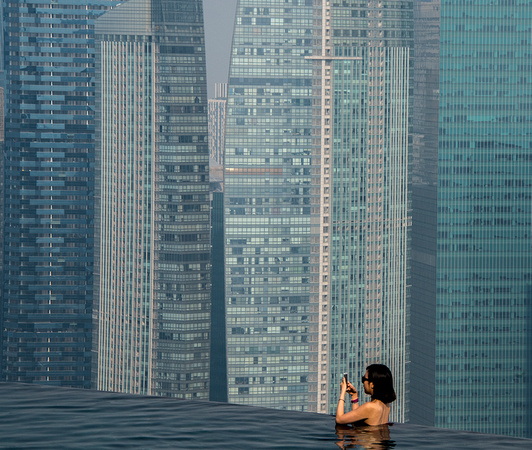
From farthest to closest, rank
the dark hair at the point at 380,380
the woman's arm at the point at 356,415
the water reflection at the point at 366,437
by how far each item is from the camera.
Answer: the water reflection at the point at 366,437 < the woman's arm at the point at 356,415 < the dark hair at the point at 380,380

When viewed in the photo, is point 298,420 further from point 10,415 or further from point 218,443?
point 10,415

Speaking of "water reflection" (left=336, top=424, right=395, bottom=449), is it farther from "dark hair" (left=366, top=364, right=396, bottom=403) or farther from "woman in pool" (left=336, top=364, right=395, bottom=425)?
"dark hair" (left=366, top=364, right=396, bottom=403)

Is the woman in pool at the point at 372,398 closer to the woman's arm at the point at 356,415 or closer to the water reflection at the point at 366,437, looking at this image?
the woman's arm at the point at 356,415

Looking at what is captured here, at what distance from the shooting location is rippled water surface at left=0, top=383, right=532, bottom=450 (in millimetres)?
45562

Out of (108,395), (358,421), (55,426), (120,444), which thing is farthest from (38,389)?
(358,421)

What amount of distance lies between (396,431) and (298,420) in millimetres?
4704

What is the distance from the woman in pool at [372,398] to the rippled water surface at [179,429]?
3.07 ft

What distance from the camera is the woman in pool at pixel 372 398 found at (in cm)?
4319

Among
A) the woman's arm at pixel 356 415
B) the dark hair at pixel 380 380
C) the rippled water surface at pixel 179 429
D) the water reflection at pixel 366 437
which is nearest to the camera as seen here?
the dark hair at pixel 380 380

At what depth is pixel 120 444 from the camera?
4509 centimetres

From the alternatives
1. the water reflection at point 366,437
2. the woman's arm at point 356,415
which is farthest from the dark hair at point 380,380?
the water reflection at point 366,437

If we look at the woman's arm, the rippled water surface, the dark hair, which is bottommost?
the rippled water surface

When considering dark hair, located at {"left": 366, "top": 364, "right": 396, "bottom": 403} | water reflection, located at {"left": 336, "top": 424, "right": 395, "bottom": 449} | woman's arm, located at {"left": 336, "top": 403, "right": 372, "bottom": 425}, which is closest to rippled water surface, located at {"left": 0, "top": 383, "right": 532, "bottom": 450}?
water reflection, located at {"left": 336, "top": 424, "right": 395, "bottom": 449}

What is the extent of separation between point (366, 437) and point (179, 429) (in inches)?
297
